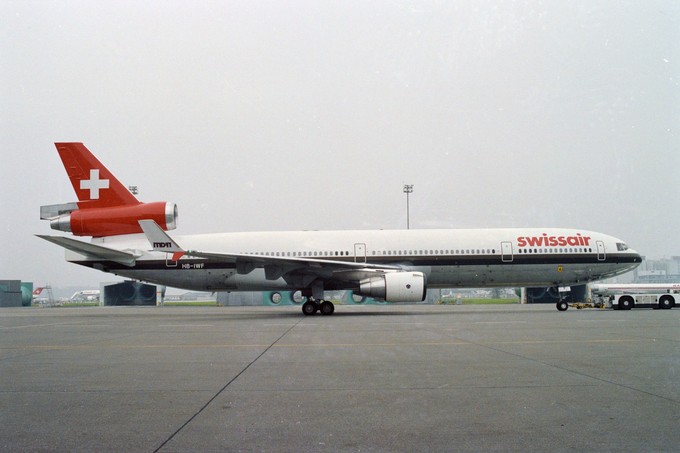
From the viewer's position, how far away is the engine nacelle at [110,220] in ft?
68.9

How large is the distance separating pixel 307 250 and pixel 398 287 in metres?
4.55

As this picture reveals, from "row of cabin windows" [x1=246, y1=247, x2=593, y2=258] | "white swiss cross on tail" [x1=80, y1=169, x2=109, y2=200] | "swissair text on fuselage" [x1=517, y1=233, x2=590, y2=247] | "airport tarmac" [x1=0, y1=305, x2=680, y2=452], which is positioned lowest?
"airport tarmac" [x1=0, y1=305, x2=680, y2=452]

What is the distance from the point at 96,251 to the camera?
66.1 feet

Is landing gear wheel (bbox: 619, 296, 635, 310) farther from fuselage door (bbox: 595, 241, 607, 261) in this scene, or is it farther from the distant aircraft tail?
the distant aircraft tail

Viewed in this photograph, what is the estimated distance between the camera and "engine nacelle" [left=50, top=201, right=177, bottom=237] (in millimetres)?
21016

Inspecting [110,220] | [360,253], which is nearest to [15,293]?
[110,220]

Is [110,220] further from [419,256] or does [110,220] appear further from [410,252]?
[419,256]

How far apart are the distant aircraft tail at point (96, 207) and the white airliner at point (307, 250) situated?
38 millimetres

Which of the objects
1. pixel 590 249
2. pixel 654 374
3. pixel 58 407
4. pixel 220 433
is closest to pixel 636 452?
pixel 220 433

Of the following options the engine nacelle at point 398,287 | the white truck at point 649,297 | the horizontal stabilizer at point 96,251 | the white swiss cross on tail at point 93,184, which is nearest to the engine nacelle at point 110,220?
the white swiss cross on tail at point 93,184

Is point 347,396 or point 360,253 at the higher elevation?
point 360,253

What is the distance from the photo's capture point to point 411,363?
720 cm

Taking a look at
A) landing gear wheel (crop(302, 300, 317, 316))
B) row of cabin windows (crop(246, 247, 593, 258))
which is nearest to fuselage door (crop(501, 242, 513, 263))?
row of cabin windows (crop(246, 247, 593, 258))

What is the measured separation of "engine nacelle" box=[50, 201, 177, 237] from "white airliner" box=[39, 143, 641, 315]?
40mm
